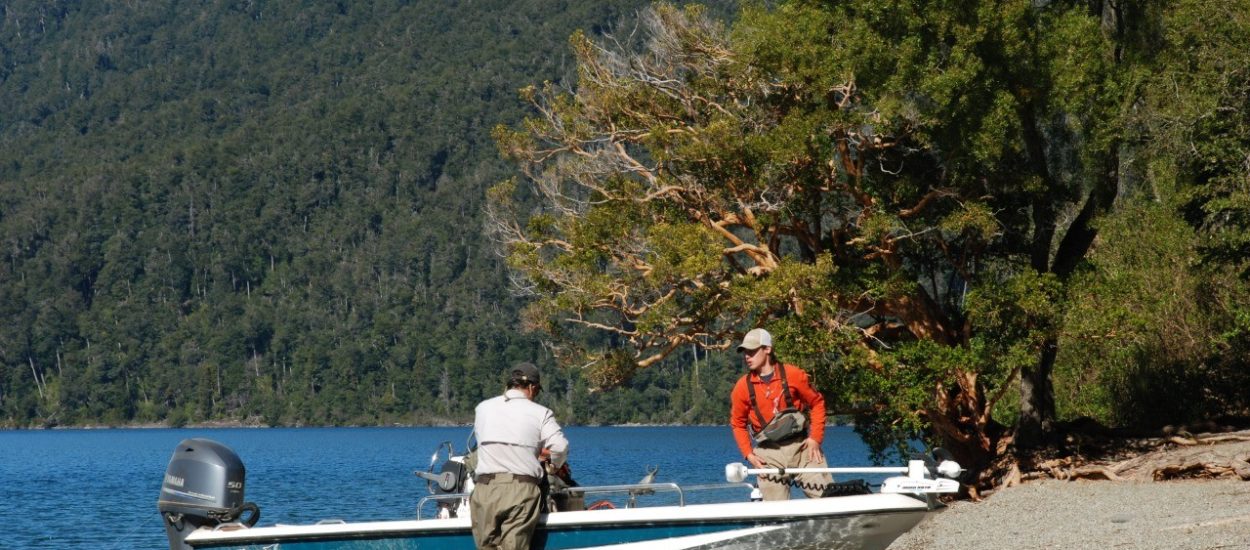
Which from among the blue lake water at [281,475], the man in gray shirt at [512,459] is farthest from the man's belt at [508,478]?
the blue lake water at [281,475]

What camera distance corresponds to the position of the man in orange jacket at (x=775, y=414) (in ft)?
34.6

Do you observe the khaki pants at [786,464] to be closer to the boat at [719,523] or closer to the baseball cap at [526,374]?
the boat at [719,523]

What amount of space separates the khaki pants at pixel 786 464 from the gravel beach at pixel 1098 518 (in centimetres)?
174

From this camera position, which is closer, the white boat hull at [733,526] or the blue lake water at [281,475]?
the white boat hull at [733,526]

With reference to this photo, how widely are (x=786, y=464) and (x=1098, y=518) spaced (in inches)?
223

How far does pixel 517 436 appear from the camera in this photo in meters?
10.1

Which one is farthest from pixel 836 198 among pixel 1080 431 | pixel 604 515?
pixel 604 515

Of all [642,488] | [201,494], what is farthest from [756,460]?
[201,494]

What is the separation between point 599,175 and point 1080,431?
7.43 meters

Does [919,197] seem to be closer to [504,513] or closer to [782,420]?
[782,420]

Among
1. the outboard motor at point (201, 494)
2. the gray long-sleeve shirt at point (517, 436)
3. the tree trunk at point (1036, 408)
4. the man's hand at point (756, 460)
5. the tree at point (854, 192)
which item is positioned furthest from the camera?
the tree trunk at point (1036, 408)

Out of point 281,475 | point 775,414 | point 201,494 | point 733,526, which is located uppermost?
point 775,414

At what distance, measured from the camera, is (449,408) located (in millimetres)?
137000

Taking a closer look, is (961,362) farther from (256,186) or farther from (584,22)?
(584,22)
